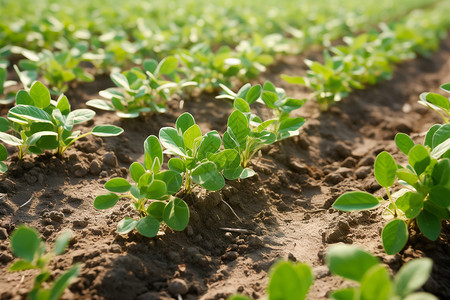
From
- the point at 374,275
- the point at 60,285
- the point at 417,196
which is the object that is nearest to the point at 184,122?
the point at 60,285

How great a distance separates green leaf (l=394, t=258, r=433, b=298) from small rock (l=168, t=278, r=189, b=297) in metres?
0.84

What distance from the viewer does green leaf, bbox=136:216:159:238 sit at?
1862 millimetres

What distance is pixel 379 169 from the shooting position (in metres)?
1.92

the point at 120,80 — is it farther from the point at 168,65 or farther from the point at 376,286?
the point at 376,286

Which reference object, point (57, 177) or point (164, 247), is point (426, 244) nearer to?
point (164, 247)

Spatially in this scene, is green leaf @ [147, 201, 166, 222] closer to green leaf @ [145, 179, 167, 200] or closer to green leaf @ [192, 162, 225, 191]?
green leaf @ [145, 179, 167, 200]

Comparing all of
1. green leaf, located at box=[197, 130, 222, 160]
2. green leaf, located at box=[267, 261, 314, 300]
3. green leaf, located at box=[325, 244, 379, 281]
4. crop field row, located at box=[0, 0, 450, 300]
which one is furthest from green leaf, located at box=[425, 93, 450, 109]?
green leaf, located at box=[267, 261, 314, 300]

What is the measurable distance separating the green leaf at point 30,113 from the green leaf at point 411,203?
1.77 m

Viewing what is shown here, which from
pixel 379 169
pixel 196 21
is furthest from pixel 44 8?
pixel 379 169

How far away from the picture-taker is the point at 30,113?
86.5 inches

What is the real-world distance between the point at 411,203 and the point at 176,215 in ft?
3.41

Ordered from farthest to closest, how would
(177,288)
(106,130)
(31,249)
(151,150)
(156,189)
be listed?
(106,130) < (151,150) < (156,189) < (177,288) < (31,249)

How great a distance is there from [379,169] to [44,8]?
216 inches

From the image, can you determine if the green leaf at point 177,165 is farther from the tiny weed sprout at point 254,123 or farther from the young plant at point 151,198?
the tiny weed sprout at point 254,123
